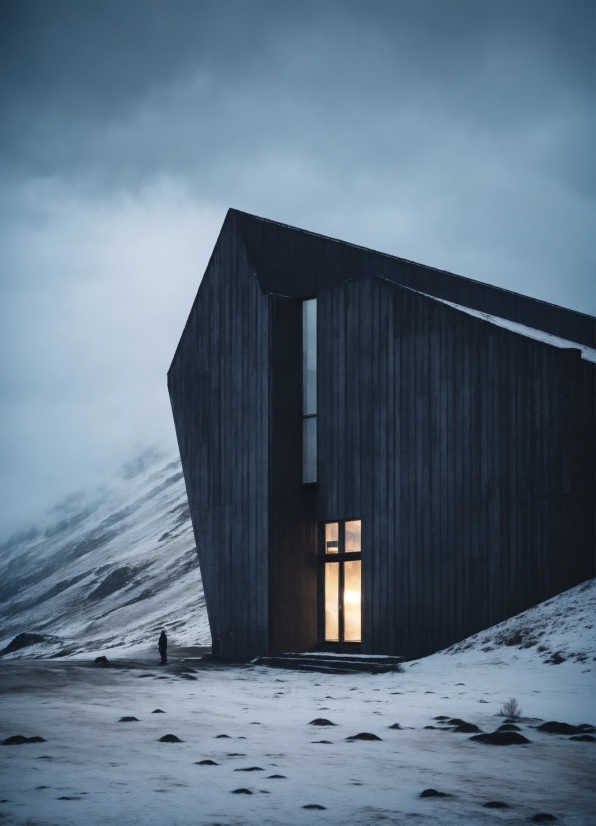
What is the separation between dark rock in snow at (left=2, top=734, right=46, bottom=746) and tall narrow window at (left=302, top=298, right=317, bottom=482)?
728 inches

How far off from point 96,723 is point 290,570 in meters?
15.9

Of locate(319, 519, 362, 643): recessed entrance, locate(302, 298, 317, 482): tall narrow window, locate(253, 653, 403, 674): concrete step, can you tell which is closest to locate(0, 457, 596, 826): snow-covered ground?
locate(253, 653, 403, 674): concrete step

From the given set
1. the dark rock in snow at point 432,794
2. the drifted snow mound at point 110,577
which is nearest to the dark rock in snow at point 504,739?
the dark rock in snow at point 432,794

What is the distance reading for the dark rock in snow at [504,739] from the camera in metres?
11.9

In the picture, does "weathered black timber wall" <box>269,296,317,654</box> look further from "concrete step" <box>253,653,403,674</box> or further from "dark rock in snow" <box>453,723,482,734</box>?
"dark rock in snow" <box>453,723,482,734</box>

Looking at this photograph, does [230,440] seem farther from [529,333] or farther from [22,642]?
[22,642]

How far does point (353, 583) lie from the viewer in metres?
29.0

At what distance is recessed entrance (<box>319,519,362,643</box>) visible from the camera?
28.8 m

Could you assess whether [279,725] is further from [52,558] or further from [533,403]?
[52,558]

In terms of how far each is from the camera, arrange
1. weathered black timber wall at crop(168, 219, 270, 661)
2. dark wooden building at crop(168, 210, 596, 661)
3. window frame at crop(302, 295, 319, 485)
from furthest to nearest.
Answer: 1. window frame at crop(302, 295, 319, 485)
2. weathered black timber wall at crop(168, 219, 270, 661)
3. dark wooden building at crop(168, 210, 596, 661)

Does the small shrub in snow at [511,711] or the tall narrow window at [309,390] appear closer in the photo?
the small shrub in snow at [511,711]

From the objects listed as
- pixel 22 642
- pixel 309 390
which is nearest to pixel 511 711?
pixel 309 390

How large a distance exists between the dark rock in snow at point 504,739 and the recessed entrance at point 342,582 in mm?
16646

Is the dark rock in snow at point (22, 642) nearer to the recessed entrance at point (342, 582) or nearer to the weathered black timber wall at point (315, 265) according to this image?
the recessed entrance at point (342, 582)
